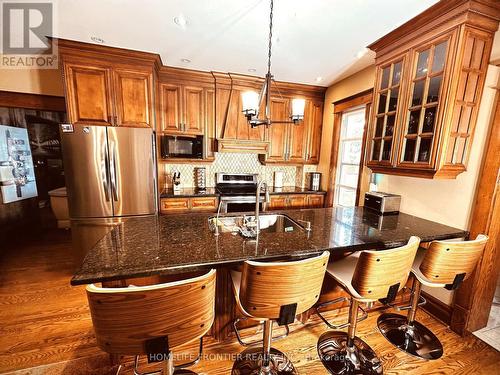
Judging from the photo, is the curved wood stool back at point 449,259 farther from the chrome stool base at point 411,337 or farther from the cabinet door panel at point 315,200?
the cabinet door panel at point 315,200

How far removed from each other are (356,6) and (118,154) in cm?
279

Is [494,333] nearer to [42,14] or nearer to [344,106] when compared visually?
[344,106]

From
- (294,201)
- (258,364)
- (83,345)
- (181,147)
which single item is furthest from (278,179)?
(83,345)

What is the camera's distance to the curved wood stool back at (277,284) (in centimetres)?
106

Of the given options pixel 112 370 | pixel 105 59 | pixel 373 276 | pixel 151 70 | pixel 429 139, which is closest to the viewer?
pixel 373 276

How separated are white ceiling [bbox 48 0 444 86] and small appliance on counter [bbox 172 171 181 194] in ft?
5.42

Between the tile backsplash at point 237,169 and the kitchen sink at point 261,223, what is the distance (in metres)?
1.93

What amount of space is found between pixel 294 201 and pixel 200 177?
1.68m

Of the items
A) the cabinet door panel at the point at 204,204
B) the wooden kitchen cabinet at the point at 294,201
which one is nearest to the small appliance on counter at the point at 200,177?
the cabinet door panel at the point at 204,204

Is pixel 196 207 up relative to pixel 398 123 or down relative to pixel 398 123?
down

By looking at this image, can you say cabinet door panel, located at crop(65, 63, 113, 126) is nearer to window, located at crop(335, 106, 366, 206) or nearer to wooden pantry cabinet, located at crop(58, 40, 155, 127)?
wooden pantry cabinet, located at crop(58, 40, 155, 127)

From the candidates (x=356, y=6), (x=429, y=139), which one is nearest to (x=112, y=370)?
(x=429, y=139)

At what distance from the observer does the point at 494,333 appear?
1895 millimetres

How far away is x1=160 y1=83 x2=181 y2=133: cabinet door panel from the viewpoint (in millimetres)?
3256
